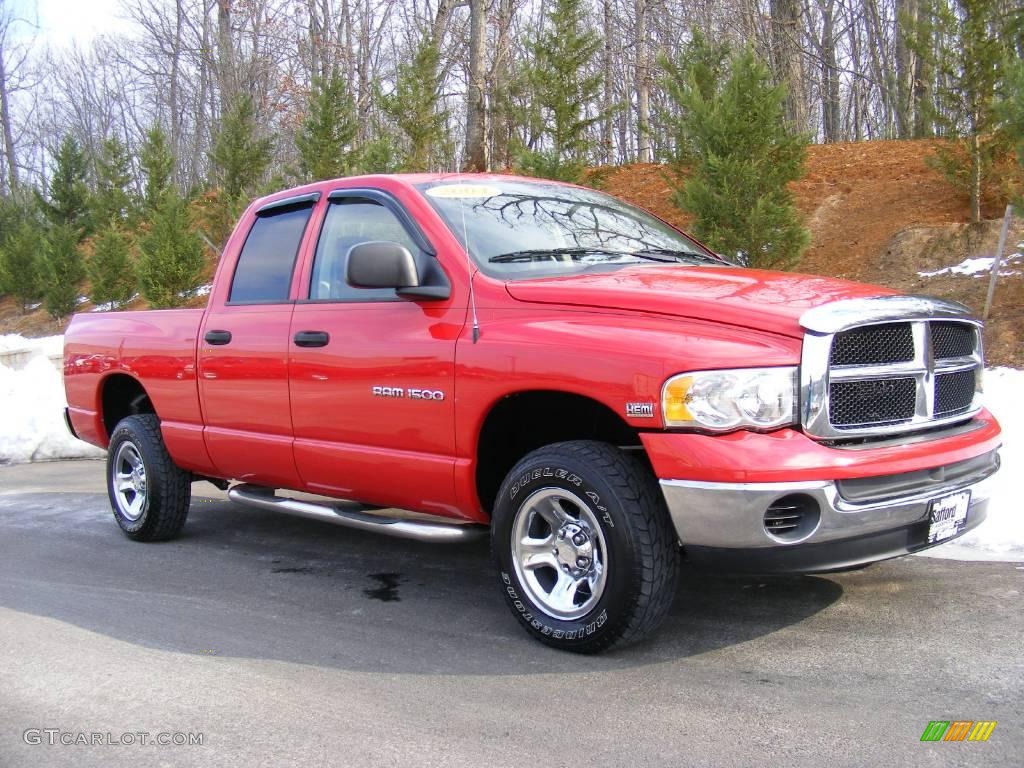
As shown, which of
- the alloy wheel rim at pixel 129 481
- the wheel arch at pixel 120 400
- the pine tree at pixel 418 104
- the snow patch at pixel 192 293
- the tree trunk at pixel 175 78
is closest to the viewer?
the alloy wheel rim at pixel 129 481

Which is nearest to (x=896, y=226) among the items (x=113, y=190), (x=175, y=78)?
(x=113, y=190)

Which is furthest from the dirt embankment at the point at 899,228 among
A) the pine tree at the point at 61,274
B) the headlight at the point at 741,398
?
the pine tree at the point at 61,274

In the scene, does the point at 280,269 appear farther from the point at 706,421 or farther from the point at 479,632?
the point at 706,421

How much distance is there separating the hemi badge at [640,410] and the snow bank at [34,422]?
827 centimetres

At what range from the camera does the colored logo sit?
119 inches

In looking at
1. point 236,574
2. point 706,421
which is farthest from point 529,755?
point 236,574

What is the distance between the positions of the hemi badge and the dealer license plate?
3.67 ft

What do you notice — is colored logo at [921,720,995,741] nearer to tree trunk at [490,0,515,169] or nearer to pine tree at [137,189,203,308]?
tree trunk at [490,0,515,169]

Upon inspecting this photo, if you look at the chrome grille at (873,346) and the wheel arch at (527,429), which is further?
the wheel arch at (527,429)

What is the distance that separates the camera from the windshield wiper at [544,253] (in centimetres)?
434

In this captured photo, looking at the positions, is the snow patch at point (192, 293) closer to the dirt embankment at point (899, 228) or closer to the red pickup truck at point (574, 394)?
the dirt embankment at point (899, 228)

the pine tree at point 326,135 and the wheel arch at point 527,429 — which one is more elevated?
the pine tree at point 326,135

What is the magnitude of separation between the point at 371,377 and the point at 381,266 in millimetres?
558

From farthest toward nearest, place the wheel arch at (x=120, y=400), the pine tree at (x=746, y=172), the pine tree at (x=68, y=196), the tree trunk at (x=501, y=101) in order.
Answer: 1. the pine tree at (x=68, y=196)
2. the tree trunk at (x=501, y=101)
3. the pine tree at (x=746, y=172)
4. the wheel arch at (x=120, y=400)
